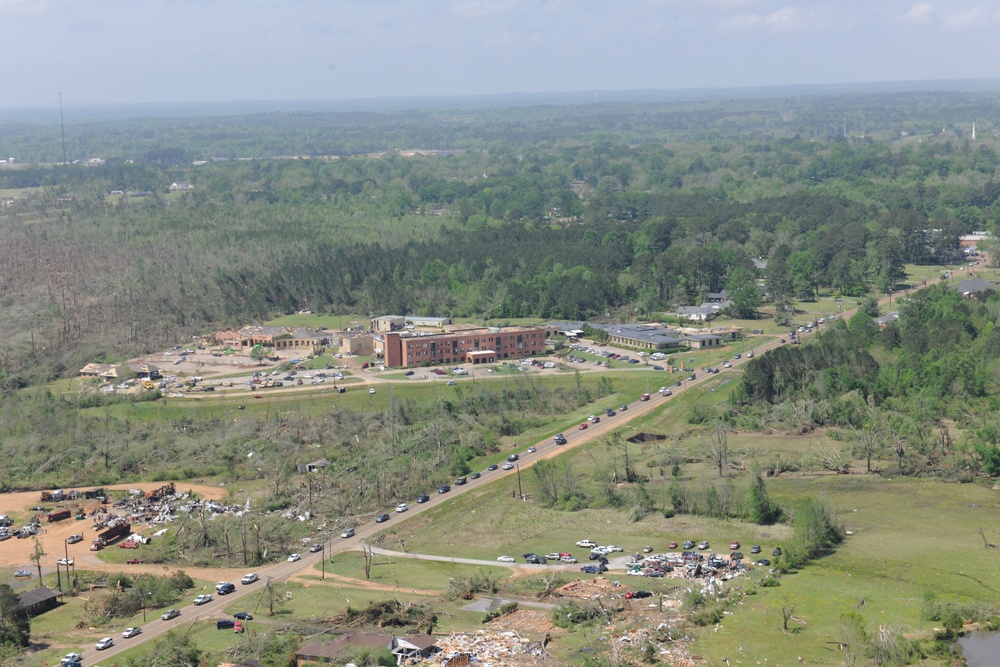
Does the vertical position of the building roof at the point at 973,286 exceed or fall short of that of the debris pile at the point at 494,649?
it exceeds it

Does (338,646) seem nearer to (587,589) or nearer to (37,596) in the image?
(587,589)

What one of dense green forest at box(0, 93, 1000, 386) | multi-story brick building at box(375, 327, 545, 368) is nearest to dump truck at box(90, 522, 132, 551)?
multi-story brick building at box(375, 327, 545, 368)

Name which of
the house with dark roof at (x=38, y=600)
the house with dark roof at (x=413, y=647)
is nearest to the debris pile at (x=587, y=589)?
the house with dark roof at (x=413, y=647)

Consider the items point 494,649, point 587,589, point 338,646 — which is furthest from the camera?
point 587,589

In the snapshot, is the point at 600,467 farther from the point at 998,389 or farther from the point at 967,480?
the point at 998,389

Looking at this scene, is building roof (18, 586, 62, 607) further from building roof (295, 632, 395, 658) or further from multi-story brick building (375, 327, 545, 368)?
multi-story brick building (375, 327, 545, 368)

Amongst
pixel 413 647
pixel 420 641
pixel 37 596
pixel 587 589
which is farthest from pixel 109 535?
pixel 587 589

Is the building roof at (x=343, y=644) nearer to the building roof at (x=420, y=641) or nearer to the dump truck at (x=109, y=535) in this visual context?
the building roof at (x=420, y=641)
